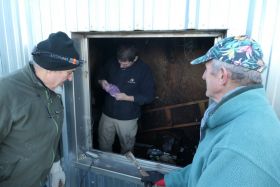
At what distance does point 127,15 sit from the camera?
184 cm

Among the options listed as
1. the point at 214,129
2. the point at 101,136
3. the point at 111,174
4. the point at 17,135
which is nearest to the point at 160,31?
the point at 214,129

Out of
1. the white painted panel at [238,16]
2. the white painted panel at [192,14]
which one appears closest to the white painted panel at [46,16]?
the white painted panel at [192,14]

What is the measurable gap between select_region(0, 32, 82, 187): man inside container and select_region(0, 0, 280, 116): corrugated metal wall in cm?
42

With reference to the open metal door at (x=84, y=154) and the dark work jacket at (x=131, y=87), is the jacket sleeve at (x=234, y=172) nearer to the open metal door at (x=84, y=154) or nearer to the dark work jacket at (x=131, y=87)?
the open metal door at (x=84, y=154)

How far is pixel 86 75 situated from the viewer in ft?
7.55

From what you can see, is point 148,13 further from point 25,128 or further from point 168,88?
point 168,88

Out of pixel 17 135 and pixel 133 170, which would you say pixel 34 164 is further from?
pixel 133 170

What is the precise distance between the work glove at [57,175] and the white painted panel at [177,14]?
1751 mm

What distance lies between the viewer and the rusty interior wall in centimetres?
384

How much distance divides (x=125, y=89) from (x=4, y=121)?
1.84 m

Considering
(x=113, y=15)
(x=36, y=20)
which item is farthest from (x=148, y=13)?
(x=36, y=20)

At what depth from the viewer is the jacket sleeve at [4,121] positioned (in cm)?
144

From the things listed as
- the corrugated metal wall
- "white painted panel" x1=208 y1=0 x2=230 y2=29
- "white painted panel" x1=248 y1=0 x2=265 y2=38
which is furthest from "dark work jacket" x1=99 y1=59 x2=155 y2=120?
"white painted panel" x1=248 y1=0 x2=265 y2=38

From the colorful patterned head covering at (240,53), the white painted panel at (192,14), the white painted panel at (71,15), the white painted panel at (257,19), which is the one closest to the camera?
the colorful patterned head covering at (240,53)
